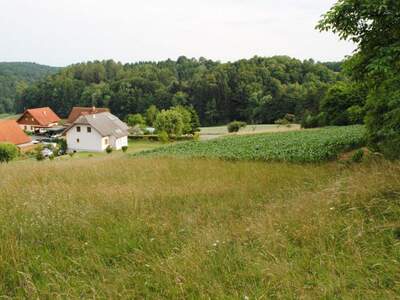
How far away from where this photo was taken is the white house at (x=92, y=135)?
164 ft

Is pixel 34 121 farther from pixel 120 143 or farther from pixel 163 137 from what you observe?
pixel 163 137

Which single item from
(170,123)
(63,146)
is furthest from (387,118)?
(63,146)

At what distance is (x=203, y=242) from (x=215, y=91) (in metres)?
84.4

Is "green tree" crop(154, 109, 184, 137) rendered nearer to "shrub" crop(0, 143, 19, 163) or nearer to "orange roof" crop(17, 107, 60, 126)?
"shrub" crop(0, 143, 19, 163)

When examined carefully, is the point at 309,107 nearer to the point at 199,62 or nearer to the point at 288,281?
the point at 288,281

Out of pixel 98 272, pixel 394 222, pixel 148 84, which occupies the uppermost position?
pixel 148 84

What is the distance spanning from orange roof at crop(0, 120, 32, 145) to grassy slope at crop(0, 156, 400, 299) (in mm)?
45722

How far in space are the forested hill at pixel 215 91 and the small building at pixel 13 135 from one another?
4523 cm

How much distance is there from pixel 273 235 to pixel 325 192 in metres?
1.70

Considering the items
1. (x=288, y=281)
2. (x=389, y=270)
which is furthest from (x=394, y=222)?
(x=288, y=281)

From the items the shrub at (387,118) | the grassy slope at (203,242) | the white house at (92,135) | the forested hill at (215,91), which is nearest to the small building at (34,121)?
the forested hill at (215,91)

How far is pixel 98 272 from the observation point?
319 cm

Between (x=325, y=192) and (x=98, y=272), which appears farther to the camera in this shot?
(x=325, y=192)

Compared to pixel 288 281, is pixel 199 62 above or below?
above
